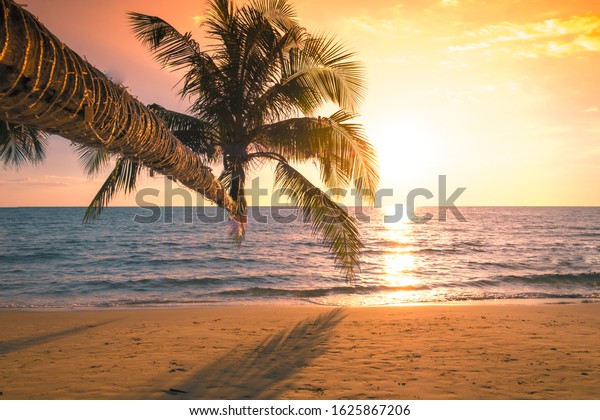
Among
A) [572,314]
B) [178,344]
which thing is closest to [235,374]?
[178,344]

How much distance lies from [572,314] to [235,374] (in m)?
9.74

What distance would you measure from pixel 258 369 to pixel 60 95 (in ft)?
16.6

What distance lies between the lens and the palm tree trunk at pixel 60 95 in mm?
2191

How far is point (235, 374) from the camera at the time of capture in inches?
253

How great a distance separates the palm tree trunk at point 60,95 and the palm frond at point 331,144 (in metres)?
4.80

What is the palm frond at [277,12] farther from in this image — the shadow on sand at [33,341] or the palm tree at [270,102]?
the shadow on sand at [33,341]

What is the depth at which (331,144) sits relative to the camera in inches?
358

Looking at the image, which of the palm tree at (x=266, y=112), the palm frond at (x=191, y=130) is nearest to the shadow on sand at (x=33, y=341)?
the palm tree at (x=266, y=112)

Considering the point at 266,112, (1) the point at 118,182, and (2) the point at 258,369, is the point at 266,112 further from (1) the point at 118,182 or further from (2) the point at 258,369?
(2) the point at 258,369

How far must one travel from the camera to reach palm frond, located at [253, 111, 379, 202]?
901cm

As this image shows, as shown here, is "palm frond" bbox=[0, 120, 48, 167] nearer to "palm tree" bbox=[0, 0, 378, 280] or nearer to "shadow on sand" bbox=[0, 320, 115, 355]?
"palm tree" bbox=[0, 0, 378, 280]

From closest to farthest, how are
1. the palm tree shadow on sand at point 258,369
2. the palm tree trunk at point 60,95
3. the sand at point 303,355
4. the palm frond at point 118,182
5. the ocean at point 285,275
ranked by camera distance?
the palm tree trunk at point 60,95 < the palm tree shadow on sand at point 258,369 < the sand at point 303,355 < the palm frond at point 118,182 < the ocean at point 285,275

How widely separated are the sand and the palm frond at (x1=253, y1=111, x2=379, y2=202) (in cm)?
322
